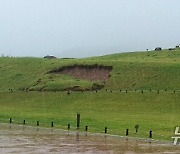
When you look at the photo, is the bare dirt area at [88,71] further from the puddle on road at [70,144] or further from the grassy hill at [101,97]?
the puddle on road at [70,144]

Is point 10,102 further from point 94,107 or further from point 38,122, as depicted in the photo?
point 38,122

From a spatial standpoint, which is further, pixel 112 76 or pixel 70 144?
pixel 112 76

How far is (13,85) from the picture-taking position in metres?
74.6

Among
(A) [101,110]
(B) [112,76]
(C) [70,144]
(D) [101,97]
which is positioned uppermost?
(B) [112,76]

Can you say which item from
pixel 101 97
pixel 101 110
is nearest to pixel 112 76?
pixel 101 97

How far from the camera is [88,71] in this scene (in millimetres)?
79062

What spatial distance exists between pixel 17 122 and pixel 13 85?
112ft

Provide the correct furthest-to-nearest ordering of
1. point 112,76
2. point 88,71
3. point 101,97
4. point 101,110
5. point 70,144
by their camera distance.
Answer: point 88,71 < point 112,76 < point 101,97 < point 101,110 < point 70,144

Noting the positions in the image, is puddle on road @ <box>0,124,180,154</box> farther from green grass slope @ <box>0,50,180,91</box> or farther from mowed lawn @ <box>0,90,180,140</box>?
green grass slope @ <box>0,50,180,91</box>

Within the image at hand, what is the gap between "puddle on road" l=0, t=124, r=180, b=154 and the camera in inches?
945

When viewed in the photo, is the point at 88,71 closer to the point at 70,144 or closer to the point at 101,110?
the point at 101,110

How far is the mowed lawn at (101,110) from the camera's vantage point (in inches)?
1474

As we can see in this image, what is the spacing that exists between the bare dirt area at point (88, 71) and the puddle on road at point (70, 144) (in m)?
42.5

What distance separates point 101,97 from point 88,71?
19.9 metres
